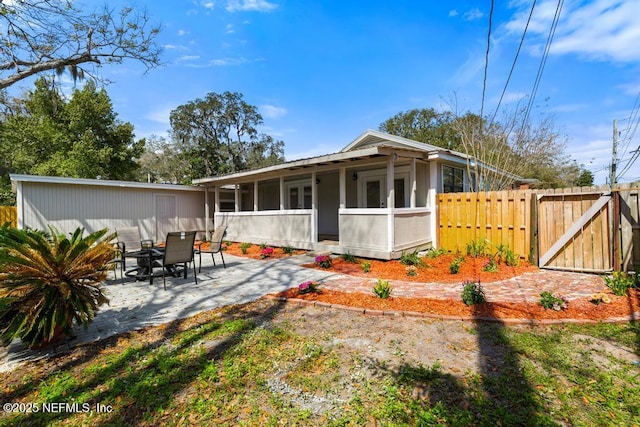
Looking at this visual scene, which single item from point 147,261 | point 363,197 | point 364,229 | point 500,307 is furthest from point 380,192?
point 147,261

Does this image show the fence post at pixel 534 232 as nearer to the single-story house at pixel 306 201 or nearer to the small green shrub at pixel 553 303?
the single-story house at pixel 306 201

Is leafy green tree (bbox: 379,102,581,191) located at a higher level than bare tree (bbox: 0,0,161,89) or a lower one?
lower

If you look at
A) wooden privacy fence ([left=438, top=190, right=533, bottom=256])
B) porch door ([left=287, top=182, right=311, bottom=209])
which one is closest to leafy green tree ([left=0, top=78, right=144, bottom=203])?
porch door ([left=287, top=182, right=311, bottom=209])

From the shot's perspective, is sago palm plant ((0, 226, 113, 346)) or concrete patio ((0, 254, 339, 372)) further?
concrete patio ((0, 254, 339, 372))

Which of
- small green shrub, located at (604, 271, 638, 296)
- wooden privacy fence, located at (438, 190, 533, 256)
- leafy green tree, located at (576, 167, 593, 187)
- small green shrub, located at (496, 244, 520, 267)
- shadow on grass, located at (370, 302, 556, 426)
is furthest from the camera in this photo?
leafy green tree, located at (576, 167, 593, 187)

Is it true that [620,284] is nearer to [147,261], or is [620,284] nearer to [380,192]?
[380,192]

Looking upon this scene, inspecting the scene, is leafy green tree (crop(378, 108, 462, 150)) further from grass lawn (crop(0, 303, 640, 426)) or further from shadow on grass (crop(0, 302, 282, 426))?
shadow on grass (crop(0, 302, 282, 426))

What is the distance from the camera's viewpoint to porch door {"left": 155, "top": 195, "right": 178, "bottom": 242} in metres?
13.3

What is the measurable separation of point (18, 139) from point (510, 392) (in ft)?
92.4

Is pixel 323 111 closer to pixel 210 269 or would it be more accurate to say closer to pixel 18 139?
pixel 210 269

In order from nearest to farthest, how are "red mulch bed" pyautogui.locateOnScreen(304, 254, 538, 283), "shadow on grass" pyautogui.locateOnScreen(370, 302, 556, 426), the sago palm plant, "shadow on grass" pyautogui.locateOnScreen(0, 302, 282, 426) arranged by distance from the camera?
"shadow on grass" pyautogui.locateOnScreen(370, 302, 556, 426), "shadow on grass" pyautogui.locateOnScreen(0, 302, 282, 426), the sago palm plant, "red mulch bed" pyautogui.locateOnScreen(304, 254, 538, 283)

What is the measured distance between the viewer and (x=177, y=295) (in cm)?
526

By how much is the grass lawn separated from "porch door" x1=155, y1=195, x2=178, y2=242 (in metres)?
11.0

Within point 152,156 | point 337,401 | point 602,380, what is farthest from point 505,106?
point 152,156
